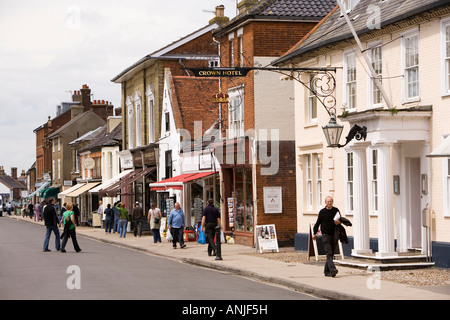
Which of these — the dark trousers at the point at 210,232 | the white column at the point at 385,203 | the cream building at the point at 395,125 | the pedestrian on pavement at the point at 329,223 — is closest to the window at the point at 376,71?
the cream building at the point at 395,125

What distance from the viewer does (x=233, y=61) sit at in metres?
33.3

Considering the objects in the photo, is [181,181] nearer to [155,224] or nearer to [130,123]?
[155,224]

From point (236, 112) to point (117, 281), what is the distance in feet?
53.2

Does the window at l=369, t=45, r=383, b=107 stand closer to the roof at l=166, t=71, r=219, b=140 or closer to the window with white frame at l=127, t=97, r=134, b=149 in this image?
the roof at l=166, t=71, r=219, b=140

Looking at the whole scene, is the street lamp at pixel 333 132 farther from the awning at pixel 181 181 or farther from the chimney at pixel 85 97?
the chimney at pixel 85 97

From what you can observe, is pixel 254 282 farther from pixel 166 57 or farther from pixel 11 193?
pixel 11 193

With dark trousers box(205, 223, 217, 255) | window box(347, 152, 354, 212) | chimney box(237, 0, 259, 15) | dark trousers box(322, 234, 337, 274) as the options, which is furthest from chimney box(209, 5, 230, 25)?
dark trousers box(322, 234, 337, 274)

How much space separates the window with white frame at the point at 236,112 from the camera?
108 feet

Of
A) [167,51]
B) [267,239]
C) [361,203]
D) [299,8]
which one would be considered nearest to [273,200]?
[267,239]

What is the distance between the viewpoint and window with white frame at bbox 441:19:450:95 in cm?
2050

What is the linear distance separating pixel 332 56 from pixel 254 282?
974 centimetres

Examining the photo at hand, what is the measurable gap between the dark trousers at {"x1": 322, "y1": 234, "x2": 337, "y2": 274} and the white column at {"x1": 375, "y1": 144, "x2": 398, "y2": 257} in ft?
6.19

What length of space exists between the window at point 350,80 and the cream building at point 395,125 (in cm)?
3
